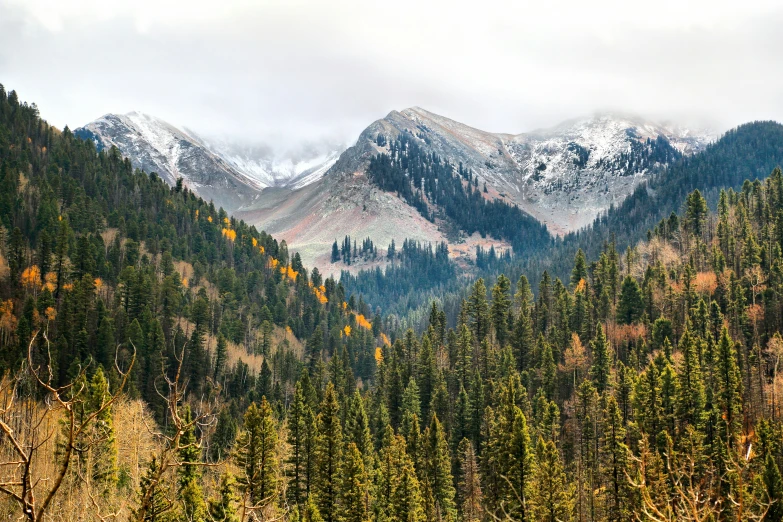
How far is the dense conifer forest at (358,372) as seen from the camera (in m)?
48.9

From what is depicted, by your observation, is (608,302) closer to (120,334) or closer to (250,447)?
(250,447)

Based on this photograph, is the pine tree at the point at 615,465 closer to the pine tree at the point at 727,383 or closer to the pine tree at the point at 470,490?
the pine tree at the point at 470,490

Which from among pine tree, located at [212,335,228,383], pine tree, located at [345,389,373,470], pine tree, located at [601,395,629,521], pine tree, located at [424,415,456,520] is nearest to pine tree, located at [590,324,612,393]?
pine tree, located at [601,395,629,521]

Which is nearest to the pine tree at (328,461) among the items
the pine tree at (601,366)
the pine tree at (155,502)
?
the pine tree at (155,502)

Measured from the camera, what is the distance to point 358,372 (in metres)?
158

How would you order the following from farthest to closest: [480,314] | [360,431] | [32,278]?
[32,278] < [480,314] < [360,431]

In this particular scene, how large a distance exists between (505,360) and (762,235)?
188 feet

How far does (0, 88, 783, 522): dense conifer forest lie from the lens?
48875mm

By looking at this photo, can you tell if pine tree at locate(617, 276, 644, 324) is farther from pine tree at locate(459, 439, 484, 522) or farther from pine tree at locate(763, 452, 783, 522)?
pine tree at locate(763, 452, 783, 522)

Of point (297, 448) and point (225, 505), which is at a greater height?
point (225, 505)

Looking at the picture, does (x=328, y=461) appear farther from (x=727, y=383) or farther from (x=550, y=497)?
(x=727, y=383)

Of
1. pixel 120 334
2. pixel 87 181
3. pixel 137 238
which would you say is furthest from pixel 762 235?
pixel 87 181

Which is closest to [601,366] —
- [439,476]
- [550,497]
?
[439,476]

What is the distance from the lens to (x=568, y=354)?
98812 millimetres
